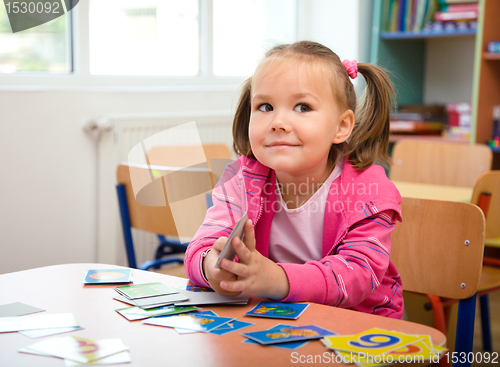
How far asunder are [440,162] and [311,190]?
1.58 m

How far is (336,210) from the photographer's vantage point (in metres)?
1.03

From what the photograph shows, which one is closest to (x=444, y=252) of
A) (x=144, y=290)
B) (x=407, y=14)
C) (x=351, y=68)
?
(x=351, y=68)

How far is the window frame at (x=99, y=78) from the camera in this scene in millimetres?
2355

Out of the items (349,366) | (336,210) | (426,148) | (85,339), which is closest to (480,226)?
(336,210)

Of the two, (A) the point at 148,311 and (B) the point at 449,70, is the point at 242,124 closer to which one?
(A) the point at 148,311

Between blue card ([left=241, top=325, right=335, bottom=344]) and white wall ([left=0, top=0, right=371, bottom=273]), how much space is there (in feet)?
5.88

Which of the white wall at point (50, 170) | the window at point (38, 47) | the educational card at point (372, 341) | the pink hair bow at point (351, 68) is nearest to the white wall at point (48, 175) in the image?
the white wall at point (50, 170)

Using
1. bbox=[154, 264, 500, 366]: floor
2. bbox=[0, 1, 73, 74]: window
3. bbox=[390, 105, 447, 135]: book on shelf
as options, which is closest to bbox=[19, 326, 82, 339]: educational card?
bbox=[154, 264, 500, 366]: floor

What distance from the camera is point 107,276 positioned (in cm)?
92

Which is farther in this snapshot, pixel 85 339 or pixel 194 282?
pixel 194 282

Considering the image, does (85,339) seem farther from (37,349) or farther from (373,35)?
(373,35)

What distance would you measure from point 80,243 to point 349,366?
2.05 m

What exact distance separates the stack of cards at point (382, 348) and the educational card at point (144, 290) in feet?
0.96

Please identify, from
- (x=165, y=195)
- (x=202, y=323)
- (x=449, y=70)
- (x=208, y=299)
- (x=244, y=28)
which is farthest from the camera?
(x=449, y=70)
